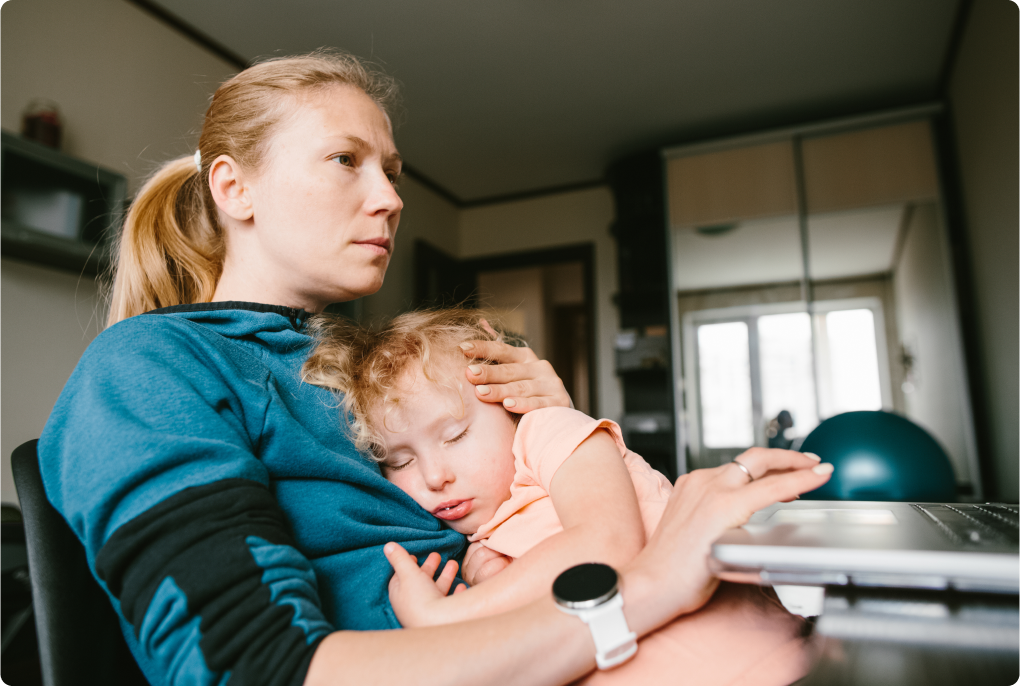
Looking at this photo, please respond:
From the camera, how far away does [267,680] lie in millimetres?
479

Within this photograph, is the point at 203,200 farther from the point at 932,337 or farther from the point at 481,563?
the point at 932,337

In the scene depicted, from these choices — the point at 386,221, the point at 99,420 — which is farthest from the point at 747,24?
the point at 99,420

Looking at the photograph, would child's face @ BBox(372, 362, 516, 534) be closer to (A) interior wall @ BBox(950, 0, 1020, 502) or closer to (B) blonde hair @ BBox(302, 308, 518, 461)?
(B) blonde hair @ BBox(302, 308, 518, 461)

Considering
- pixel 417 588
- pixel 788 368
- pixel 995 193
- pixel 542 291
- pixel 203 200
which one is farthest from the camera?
pixel 542 291

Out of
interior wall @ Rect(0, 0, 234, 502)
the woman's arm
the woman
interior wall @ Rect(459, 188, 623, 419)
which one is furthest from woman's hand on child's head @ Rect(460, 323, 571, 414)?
interior wall @ Rect(459, 188, 623, 419)

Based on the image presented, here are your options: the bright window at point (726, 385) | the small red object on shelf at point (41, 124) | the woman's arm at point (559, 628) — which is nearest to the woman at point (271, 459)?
the woman's arm at point (559, 628)

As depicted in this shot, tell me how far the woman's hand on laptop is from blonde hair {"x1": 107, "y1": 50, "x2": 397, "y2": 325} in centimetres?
87

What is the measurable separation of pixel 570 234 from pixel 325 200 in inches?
176

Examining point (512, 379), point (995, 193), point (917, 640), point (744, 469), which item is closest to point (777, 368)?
point (995, 193)

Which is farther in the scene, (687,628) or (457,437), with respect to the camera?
(457,437)

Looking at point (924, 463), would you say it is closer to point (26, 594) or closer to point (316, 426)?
point (316, 426)

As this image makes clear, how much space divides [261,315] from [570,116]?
369 centimetres

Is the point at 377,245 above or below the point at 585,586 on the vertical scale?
above

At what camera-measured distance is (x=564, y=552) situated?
605 millimetres
